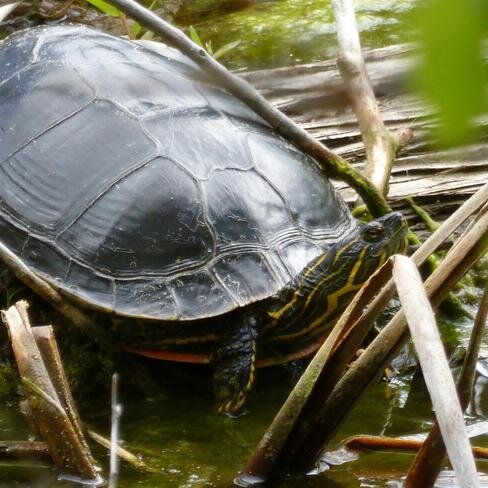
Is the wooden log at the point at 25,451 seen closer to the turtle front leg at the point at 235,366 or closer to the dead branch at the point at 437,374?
the turtle front leg at the point at 235,366

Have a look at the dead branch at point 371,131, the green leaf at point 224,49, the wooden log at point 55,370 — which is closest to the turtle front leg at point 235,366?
the wooden log at point 55,370

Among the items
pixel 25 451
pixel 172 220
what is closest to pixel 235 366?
pixel 172 220

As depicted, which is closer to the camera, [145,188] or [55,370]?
[55,370]

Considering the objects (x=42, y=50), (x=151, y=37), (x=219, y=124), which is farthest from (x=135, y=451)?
(x=151, y=37)

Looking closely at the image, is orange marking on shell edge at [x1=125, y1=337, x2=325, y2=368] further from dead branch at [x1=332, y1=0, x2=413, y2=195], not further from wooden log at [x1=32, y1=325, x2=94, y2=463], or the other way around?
dead branch at [x1=332, y1=0, x2=413, y2=195]

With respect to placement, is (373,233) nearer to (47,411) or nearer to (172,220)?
(172,220)

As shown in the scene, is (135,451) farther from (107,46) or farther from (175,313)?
(107,46)

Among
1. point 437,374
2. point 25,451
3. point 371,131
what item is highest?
point 371,131
